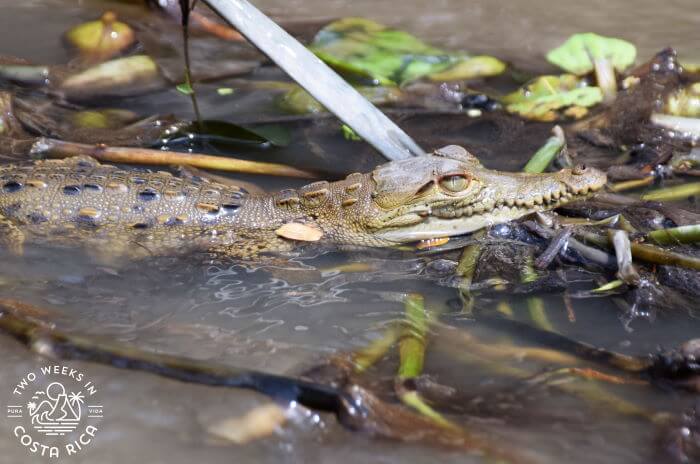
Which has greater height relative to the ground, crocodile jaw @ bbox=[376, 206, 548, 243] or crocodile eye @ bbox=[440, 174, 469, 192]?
crocodile eye @ bbox=[440, 174, 469, 192]

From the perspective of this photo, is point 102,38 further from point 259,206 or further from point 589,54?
point 589,54

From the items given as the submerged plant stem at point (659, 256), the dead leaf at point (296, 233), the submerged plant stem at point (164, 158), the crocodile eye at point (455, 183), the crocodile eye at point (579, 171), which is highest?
the crocodile eye at point (579, 171)

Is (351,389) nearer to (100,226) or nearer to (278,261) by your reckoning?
(278,261)

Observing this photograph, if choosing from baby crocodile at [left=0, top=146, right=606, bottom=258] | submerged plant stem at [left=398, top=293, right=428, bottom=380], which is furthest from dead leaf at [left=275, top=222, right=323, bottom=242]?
submerged plant stem at [left=398, top=293, right=428, bottom=380]

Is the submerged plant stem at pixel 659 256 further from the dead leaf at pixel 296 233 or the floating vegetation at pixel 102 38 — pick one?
the floating vegetation at pixel 102 38

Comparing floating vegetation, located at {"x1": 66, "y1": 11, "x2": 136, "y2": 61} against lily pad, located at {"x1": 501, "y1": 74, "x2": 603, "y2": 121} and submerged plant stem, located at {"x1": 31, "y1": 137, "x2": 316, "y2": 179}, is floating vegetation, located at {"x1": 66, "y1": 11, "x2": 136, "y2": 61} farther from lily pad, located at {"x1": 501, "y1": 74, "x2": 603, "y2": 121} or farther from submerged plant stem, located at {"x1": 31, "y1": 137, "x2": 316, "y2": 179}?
lily pad, located at {"x1": 501, "y1": 74, "x2": 603, "y2": 121}

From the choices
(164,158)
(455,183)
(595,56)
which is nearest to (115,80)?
(164,158)

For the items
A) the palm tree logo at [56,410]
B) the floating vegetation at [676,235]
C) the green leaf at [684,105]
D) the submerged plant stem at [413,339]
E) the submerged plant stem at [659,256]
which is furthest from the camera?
the green leaf at [684,105]

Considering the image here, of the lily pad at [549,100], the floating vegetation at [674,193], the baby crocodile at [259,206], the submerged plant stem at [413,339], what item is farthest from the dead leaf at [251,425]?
the lily pad at [549,100]
